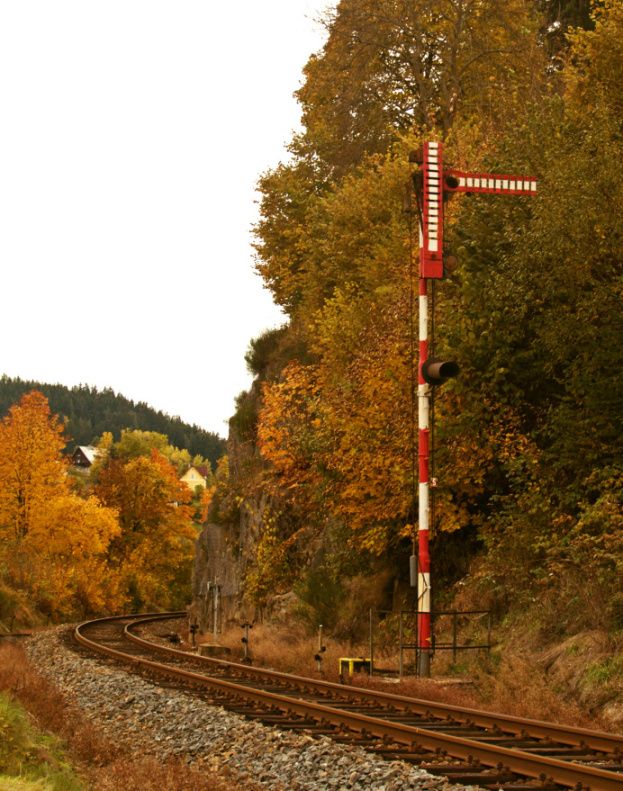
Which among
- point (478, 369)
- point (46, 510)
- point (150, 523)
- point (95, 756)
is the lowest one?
point (95, 756)

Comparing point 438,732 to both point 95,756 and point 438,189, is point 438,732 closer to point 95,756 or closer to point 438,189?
point 95,756

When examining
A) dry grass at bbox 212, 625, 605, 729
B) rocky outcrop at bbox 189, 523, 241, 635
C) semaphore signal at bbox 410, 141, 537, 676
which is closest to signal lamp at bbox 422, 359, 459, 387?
semaphore signal at bbox 410, 141, 537, 676

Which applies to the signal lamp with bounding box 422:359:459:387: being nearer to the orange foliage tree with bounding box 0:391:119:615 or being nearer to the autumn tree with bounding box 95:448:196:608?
the orange foliage tree with bounding box 0:391:119:615

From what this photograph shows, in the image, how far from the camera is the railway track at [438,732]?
348 inches

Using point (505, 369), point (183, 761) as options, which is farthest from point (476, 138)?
point (183, 761)

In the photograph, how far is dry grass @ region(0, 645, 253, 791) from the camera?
938 centimetres

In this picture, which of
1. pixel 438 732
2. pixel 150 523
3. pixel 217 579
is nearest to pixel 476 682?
pixel 438 732

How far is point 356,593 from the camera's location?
24141 millimetres

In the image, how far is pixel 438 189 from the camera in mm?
19875

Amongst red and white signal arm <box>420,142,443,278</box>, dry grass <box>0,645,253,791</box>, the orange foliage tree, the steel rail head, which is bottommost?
dry grass <box>0,645,253,791</box>

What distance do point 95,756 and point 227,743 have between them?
1579 mm

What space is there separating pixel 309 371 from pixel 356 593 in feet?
28.8

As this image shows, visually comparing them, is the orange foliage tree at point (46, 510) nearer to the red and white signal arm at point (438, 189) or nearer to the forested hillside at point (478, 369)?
the forested hillside at point (478, 369)

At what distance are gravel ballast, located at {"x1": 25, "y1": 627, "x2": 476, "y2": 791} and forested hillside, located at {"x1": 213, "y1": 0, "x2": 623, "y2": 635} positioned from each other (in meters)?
5.47
